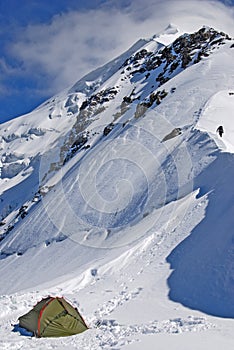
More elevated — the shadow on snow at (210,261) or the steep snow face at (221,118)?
the steep snow face at (221,118)

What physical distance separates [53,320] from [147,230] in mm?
8629

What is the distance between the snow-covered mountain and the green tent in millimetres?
442

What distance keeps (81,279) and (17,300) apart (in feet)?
8.97

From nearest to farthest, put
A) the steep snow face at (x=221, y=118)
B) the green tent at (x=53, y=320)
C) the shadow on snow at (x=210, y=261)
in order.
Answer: the green tent at (x=53, y=320), the shadow on snow at (x=210, y=261), the steep snow face at (x=221, y=118)

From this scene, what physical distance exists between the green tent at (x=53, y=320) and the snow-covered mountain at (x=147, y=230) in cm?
44

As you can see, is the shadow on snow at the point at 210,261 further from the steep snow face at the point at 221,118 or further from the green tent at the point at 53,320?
the steep snow face at the point at 221,118

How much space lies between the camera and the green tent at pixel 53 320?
11625mm

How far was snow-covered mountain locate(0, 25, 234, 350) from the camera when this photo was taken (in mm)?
11883

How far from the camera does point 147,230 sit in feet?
65.0

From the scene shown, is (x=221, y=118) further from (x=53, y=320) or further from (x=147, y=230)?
(x=53, y=320)

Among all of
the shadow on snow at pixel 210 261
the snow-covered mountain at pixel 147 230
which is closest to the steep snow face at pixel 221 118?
the snow-covered mountain at pixel 147 230

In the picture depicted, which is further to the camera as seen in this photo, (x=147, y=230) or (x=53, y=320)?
(x=147, y=230)

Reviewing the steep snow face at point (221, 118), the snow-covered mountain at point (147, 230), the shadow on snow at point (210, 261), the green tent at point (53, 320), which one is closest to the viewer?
the green tent at point (53, 320)

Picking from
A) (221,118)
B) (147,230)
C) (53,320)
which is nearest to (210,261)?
(53,320)
